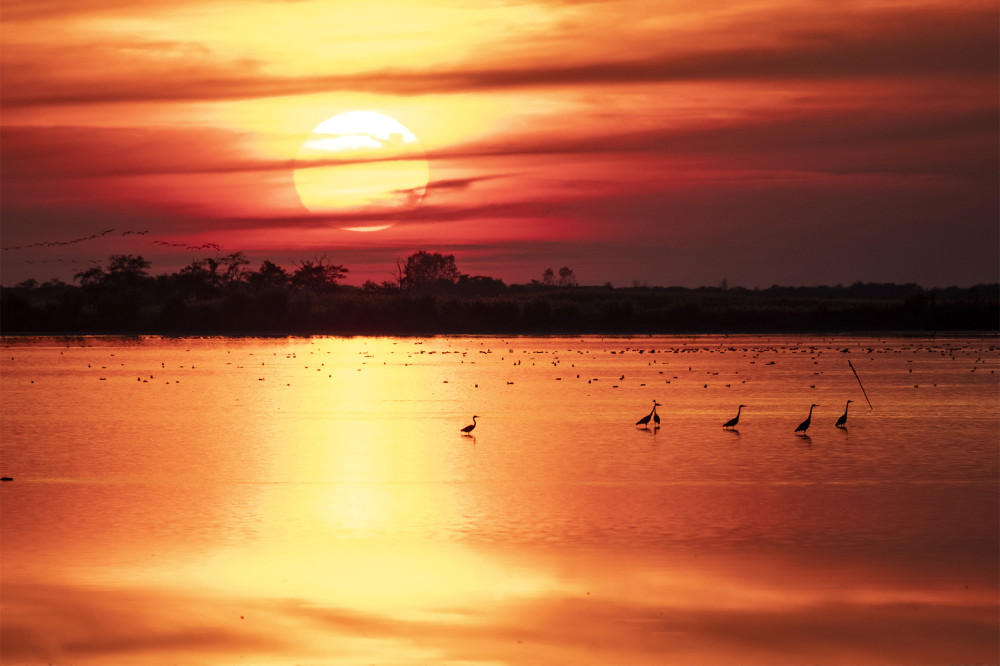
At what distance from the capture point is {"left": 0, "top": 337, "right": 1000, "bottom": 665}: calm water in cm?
1149

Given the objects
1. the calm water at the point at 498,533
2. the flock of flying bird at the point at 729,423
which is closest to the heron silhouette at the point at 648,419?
the flock of flying bird at the point at 729,423

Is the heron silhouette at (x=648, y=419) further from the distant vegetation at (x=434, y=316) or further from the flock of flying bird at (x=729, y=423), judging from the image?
the distant vegetation at (x=434, y=316)

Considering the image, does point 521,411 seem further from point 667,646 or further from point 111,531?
point 667,646

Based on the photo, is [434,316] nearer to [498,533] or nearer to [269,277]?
[269,277]

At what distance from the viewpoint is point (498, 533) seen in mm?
16516

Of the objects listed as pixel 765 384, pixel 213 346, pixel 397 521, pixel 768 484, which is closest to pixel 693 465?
pixel 768 484

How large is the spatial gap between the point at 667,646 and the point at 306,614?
3.57 meters

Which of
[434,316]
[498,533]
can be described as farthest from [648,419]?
[434,316]

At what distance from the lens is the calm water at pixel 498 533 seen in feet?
37.7

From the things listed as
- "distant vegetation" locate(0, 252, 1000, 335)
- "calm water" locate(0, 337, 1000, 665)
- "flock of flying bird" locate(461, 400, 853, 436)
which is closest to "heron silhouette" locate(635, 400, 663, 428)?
"flock of flying bird" locate(461, 400, 853, 436)

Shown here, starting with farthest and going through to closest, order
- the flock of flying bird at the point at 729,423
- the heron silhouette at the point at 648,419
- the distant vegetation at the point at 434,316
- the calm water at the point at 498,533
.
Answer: the distant vegetation at the point at 434,316 → the heron silhouette at the point at 648,419 → the flock of flying bird at the point at 729,423 → the calm water at the point at 498,533

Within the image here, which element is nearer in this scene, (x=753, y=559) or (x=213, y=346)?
(x=753, y=559)

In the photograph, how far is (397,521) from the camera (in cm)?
1744

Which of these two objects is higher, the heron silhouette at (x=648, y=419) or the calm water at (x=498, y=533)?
the heron silhouette at (x=648, y=419)
